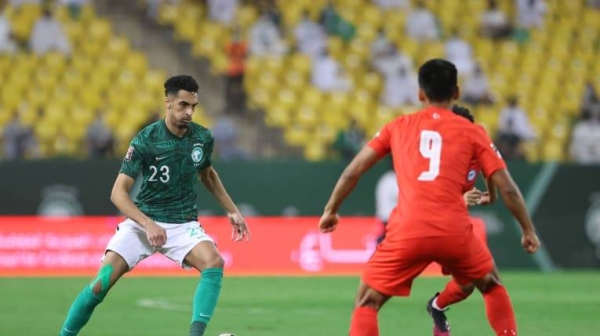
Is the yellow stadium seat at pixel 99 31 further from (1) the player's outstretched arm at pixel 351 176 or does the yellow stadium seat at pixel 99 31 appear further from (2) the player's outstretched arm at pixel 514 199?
(2) the player's outstretched arm at pixel 514 199

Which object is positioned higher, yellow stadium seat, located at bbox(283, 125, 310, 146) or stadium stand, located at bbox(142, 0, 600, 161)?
stadium stand, located at bbox(142, 0, 600, 161)

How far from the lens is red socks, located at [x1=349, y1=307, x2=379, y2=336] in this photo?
6.94m

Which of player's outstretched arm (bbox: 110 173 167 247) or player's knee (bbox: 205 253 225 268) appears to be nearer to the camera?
player's outstretched arm (bbox: 110 173 167 247)

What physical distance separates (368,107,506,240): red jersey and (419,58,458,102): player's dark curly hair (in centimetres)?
10

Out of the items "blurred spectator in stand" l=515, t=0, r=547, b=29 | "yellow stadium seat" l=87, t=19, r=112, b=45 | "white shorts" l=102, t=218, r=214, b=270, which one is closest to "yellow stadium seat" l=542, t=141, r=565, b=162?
"blurred spectator in stand" l=515, t=0, r=547, b=29

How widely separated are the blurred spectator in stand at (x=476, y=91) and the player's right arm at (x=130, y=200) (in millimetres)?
14719

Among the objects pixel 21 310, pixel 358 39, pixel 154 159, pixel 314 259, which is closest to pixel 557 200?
Answer: pixel 314 259

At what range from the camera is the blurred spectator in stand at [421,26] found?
24188mm

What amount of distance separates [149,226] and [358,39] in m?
16.1

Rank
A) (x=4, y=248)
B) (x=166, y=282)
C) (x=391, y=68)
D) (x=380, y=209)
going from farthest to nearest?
(x=391, y=68)
(x=380, y=209)
(x=4, y=248)
(x=166, y=282)

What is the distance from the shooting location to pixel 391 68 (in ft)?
75.0

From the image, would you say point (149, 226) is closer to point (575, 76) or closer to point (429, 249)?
point (429, 249)

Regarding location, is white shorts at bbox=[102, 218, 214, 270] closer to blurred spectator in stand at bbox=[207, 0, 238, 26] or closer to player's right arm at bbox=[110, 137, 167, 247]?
player's right arm at bbox=[110, 137, 167, 247]

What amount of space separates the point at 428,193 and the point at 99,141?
43.8 ft
